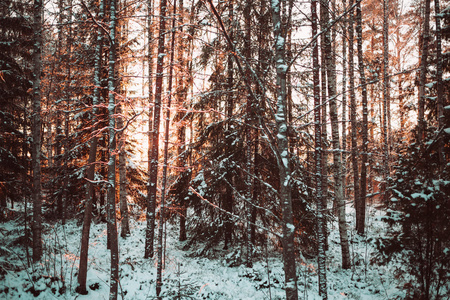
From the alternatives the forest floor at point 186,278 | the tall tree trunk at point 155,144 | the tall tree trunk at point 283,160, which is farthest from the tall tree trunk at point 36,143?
the tall tree trunk at point 283,160

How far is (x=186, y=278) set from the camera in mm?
8141

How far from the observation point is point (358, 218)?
12.2 m

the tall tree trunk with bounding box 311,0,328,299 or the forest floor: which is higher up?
the tall tree trunk with bounding box 311,0,328,299

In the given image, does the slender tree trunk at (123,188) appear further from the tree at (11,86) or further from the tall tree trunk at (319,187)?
the tall tree trunk at (319,187)

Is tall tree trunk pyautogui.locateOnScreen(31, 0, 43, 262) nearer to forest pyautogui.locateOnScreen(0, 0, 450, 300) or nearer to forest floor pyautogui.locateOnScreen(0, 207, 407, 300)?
forest pyautogui.locateOnScreen(0, 0, 450, 300)

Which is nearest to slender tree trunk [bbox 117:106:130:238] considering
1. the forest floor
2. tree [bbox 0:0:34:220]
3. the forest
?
the forest

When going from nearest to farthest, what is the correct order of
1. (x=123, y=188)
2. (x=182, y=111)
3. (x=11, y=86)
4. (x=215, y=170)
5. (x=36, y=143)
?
(x=215, y=170), (x=36, y=143), (x=182, y=111), (x=11, y=86), (x=123, y=188)

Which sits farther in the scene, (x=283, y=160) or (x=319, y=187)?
(x=319, y=187)

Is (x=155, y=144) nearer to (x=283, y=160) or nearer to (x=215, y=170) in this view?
(x=215, y=170)

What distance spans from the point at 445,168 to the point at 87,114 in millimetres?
12897

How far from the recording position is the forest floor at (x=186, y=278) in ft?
22.6

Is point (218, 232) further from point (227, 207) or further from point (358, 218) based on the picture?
point (358, 218)

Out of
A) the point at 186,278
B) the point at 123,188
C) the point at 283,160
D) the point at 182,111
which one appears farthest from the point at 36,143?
the point at 283,160

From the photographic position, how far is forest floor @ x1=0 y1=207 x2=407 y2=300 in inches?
272
